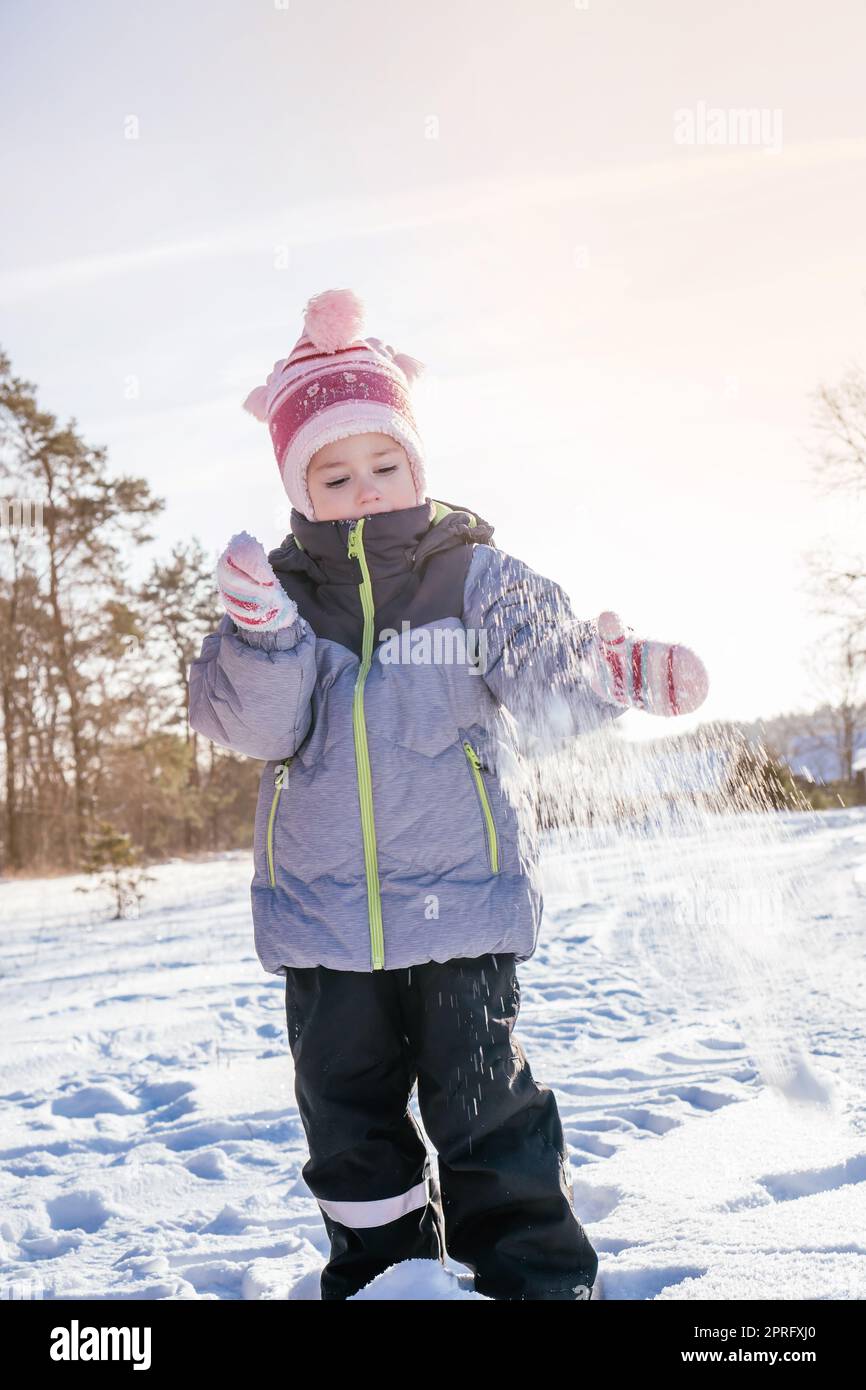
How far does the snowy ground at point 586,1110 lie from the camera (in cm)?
224

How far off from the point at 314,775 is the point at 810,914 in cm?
549

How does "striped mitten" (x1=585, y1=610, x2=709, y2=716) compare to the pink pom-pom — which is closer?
"striped mitten" (x1=585, y1=610, x2=709, y2=716)

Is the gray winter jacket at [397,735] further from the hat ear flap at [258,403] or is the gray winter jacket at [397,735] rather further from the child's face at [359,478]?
the hat ear flap at [258,403]

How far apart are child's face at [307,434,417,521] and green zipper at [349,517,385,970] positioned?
0.34ft

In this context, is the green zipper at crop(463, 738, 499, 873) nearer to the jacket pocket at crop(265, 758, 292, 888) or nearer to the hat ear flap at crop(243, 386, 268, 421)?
the jacket pocket at crop(265, 758, 292, 888)

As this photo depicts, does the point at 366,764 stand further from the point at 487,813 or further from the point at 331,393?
the point at 331,393

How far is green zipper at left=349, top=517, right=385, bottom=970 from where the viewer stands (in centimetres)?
194

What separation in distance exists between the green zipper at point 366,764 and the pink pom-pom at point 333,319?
0.59 meters

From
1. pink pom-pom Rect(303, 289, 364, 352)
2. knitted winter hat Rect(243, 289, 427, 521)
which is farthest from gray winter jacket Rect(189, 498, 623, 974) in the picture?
pink pom-pom Rect(303, 289, 364, 352)

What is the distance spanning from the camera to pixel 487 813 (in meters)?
2.00

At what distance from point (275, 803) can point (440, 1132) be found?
716 millimetres

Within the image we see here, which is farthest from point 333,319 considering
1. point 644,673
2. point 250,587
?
point 644,673
